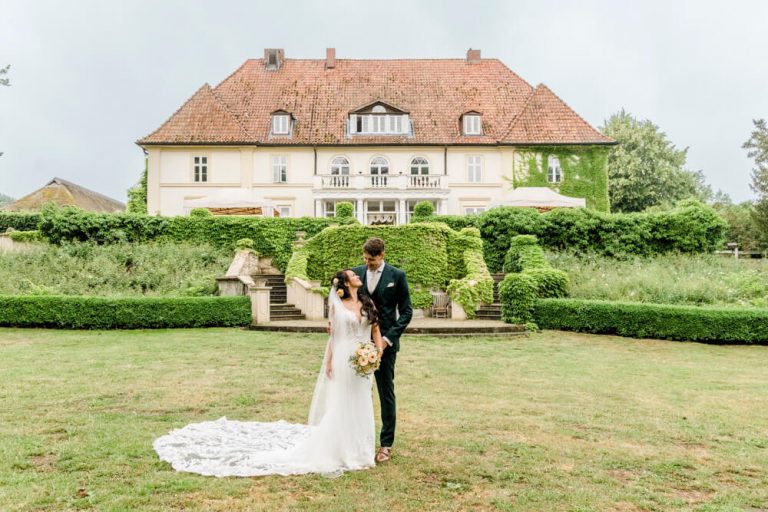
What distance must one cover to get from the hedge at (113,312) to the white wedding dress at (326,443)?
11418mm

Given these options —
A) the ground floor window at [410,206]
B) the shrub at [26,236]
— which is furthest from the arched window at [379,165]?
the shrub at [26,236]

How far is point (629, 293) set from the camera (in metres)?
18.2

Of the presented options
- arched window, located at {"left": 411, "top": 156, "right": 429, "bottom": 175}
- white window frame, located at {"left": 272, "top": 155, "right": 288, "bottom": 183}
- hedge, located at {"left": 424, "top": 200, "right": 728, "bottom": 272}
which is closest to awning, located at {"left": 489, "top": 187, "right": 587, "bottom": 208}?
hedge, located at {"left": 424, "top": 200, "right": 728, "bottom": 272}

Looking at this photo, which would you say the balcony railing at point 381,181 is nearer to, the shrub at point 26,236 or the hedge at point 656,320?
the shrub at point 26,236

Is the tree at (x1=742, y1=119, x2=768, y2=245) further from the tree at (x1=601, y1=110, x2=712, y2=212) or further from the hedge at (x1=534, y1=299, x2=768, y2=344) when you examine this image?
the hedge at (x1=534, y1=299, x2=768, y2=344)

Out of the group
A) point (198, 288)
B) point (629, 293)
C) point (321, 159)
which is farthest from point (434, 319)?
point (321, 159)

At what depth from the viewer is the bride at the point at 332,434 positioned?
5.56 m

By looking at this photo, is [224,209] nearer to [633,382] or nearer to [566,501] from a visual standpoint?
[633,382]

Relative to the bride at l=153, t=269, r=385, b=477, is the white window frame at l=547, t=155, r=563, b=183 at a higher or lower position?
higher

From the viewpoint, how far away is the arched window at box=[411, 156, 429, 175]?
36.2 meters

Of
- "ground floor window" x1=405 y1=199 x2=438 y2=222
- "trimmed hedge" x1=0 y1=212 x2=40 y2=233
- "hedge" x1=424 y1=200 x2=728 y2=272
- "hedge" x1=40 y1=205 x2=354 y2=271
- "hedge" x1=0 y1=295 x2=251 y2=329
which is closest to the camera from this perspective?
"hedge" x1=0 y1=295 x2=251 y2=329

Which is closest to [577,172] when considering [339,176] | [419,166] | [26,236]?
[419,166]

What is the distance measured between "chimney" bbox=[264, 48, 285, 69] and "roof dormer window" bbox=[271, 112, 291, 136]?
20.1 feet

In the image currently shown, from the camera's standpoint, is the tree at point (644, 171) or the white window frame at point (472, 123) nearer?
the white window frame at point (472, 123)
